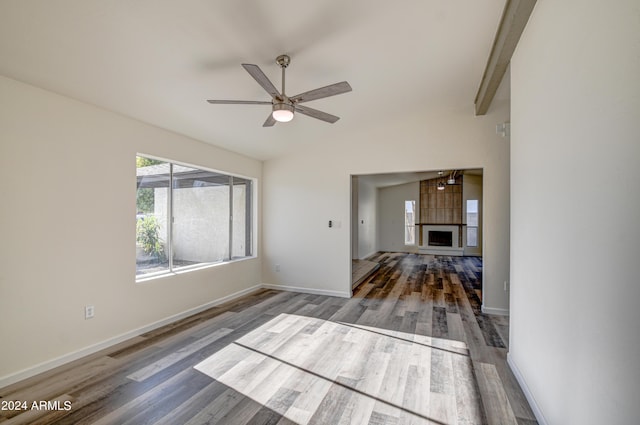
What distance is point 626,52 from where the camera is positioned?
1095 mm

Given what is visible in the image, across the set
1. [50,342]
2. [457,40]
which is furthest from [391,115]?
[50,342]

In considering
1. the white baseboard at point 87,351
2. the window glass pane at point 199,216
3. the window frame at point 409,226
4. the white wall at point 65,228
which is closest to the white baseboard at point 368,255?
the window frame at point 409,226

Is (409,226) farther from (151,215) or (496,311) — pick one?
(151,215)

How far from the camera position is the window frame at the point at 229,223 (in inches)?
151

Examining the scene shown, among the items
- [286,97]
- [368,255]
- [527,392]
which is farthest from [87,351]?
[368,255]

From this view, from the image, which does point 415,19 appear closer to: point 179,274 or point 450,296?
point 179,274

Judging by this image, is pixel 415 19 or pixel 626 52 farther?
pixel 415 19

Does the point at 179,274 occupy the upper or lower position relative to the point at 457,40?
lower

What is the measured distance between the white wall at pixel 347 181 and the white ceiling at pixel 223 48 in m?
0.87

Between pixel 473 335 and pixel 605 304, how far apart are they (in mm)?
2460

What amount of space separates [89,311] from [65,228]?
33.9 inches

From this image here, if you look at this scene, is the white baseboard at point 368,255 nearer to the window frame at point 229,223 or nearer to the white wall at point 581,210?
the window frame at point 229,223

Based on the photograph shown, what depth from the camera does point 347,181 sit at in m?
5.00

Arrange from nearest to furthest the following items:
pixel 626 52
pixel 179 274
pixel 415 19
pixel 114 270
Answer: pixel 626 52
pixel 415 19
pixel 114 270
pixel 179 274
